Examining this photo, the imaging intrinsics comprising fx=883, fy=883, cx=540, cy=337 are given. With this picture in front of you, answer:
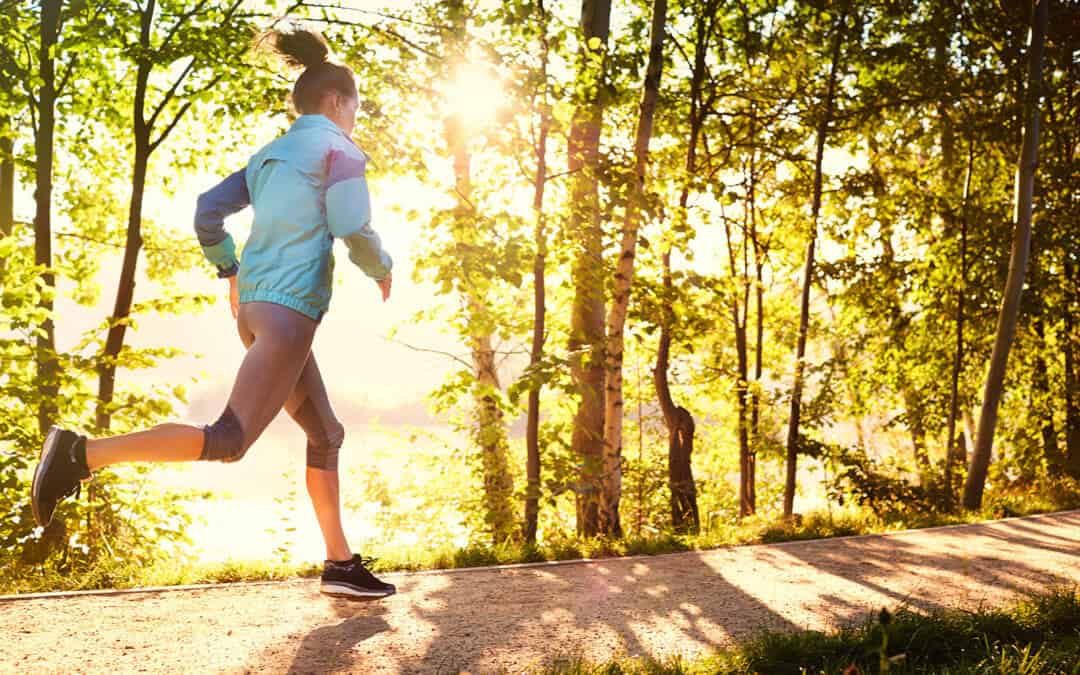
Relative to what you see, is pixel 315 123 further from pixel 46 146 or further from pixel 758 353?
pixel 758 353

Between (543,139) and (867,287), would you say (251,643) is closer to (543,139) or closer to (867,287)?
(543,139)

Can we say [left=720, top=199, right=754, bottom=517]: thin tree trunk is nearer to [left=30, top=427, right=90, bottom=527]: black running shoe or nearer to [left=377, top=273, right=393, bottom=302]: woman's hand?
[left=377, top=273, right=393, bottom=302]: woman's hand

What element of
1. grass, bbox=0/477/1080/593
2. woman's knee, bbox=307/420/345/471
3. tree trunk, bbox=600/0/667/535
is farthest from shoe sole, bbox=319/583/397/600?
tree trunk, bbox=600/0/667/535

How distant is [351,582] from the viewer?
4.41 meters

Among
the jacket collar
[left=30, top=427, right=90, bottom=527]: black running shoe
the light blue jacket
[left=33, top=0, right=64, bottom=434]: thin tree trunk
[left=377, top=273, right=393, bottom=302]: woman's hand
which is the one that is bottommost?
[left=30, top=427, right=90, bottom=527]: black running shoe

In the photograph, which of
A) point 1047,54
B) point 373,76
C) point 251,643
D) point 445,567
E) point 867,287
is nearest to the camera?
point 251,643

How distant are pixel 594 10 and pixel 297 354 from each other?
7.29m

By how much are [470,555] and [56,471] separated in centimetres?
305

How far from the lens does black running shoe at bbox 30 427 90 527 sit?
11.3 ft

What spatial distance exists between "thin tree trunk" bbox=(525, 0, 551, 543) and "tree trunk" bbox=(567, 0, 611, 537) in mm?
300

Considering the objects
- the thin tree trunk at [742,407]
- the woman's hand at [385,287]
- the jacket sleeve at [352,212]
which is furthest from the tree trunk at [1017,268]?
the jacket sleeve at [352,212]

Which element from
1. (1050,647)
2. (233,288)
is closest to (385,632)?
(233,288)

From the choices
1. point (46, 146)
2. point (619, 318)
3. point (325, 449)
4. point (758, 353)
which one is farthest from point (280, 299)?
point (758, 353)

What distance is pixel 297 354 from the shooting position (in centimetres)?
377
